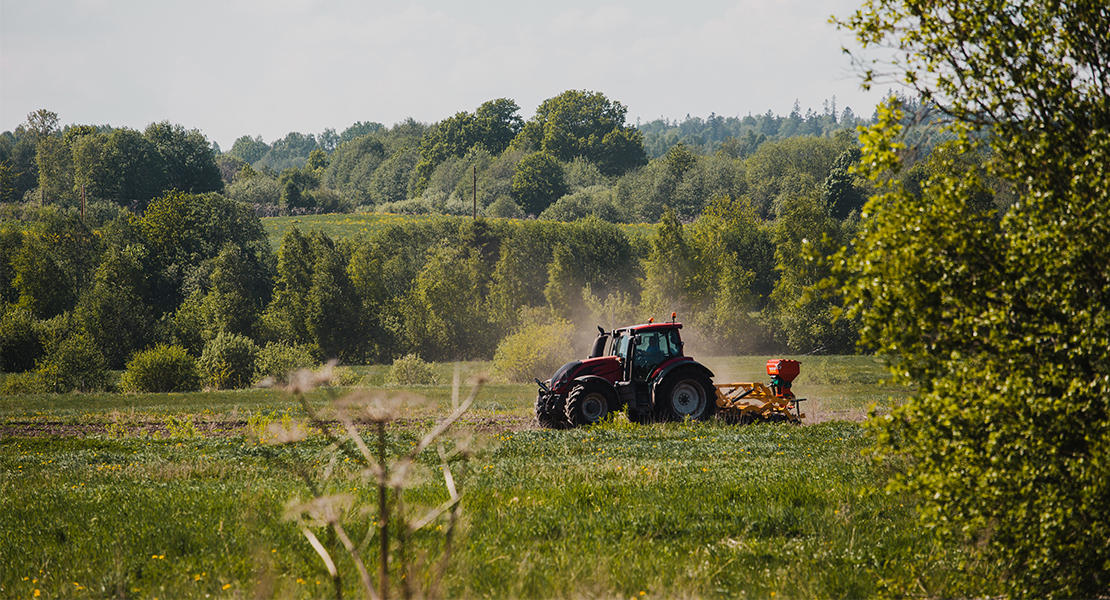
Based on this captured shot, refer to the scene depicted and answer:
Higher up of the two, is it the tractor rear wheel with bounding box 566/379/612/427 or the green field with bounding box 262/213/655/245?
the green field with bounding box 262/213/655/245

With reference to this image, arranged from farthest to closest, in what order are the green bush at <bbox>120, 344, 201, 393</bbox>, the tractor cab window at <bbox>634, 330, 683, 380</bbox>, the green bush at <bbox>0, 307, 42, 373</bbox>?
the green bush at <bbox>0, 307, 42, 373</bbox>
the green bush at <bbox>120, 344, 201, 393</bbox>
the tractor cab window at <bbox>634, 330, 683, 380</bbox>

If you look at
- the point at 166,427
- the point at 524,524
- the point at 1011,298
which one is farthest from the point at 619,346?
the point at 1011,298

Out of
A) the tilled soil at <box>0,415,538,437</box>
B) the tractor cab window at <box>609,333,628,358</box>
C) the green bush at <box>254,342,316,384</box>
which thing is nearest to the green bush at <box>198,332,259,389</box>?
the green bush at <box>254,342,316,384</box>

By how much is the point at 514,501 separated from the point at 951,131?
584cm

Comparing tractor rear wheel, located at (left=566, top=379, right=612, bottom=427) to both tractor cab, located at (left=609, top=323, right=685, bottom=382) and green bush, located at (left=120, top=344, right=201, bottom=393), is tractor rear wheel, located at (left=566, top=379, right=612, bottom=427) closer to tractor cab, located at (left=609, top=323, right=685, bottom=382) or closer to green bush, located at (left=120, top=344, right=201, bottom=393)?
tractor cab, located at (left=609, top=323, right=685, bottom=382)

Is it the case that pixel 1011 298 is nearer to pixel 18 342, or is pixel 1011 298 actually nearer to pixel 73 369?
pixel 73 369

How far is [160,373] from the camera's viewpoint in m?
39.7

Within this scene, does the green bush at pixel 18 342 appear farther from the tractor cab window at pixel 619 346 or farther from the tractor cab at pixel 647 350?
the tractor cab at pixel 647 350

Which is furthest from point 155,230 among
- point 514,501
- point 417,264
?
point 514,501

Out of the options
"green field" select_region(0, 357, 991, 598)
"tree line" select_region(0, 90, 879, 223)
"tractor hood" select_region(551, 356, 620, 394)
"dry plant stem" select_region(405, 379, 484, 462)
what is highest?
"tree line" select_region(0, 90, 879, 223)

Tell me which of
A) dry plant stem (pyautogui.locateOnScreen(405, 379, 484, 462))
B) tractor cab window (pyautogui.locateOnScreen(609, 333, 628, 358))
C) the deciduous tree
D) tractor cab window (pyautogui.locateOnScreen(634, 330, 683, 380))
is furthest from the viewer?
tractor cab window (pyautogui.locateOnScreen(609, 333, 628, 358))

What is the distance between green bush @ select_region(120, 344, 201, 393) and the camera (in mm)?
39281

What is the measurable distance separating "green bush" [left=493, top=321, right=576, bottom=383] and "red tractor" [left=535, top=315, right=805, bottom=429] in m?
24.1

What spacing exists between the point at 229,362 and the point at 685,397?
31.9 meters
